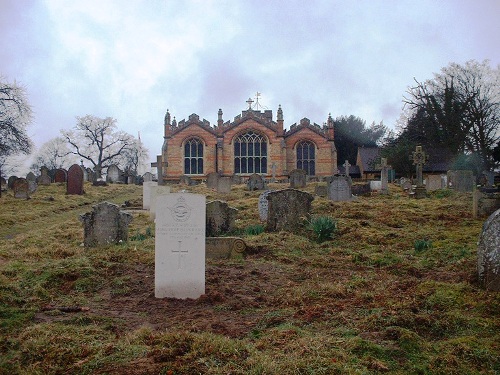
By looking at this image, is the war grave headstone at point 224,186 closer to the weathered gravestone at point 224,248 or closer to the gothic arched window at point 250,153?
the weathered gravestone at point 224,248

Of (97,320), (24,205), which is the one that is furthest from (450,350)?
(24,205)

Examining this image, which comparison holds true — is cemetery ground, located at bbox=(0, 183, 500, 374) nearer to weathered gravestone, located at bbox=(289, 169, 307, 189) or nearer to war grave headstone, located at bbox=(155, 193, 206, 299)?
war grave headstone, located at bbox=(155, 193, 206, 299)

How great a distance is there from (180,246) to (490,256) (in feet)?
13.2

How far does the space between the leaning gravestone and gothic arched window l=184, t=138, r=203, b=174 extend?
1602 inches

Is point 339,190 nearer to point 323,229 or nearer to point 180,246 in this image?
point 323,229

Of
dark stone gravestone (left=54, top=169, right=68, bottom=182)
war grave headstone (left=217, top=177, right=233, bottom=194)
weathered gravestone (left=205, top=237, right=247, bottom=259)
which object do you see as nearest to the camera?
weathered gravestone (left=205, top=237, right=247, bottom=259)

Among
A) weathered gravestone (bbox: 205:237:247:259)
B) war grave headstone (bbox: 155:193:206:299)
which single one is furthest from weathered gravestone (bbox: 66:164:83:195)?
war grave headstone (bbox: 155:193:206:299)

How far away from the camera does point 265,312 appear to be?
5.36m

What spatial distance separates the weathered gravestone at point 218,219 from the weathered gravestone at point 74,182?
16339 millimetres

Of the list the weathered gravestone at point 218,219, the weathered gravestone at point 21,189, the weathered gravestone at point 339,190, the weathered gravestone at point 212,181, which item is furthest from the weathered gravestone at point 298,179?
the weathered gravestone at point 218,219

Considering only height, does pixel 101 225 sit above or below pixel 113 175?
below

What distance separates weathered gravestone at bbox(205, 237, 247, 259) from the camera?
828cm

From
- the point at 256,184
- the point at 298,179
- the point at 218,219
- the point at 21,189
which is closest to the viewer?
the point at 218,219

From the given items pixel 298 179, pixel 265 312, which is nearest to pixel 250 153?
pixel 298 179
